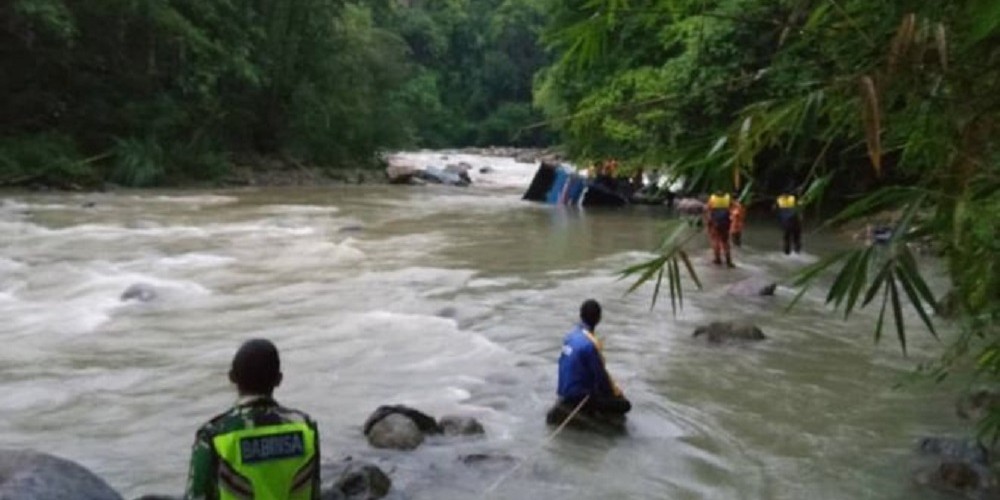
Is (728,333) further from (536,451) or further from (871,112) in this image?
(871,112)

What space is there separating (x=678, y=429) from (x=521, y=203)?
839 inches

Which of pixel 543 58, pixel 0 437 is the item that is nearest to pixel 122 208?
pixel 0 437

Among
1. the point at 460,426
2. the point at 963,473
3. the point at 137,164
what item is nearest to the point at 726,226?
the point at 460,426

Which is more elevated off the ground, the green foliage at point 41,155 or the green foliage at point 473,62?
the green foliage at point 473,62

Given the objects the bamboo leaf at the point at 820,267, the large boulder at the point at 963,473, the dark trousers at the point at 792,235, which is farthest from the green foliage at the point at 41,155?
the bamboo leaf at the point at 820,267

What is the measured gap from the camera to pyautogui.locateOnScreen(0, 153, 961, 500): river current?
23.9 feet

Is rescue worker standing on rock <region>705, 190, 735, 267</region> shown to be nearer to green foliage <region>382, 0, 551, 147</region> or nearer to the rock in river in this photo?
the rock in river

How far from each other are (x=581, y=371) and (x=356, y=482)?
2.09 meters

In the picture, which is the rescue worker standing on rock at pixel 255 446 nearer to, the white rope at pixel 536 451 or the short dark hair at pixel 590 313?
the white rope at pixel 536 451

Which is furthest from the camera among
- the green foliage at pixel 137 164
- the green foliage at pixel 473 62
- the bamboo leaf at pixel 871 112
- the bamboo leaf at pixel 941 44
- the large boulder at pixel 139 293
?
the green foliage at pixel 473 62

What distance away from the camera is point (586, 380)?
26.2 ft

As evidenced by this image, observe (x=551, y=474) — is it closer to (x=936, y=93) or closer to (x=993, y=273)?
(x=993, y=273)

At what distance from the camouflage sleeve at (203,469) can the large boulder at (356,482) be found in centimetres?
297

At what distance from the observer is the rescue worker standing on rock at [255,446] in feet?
10.7
